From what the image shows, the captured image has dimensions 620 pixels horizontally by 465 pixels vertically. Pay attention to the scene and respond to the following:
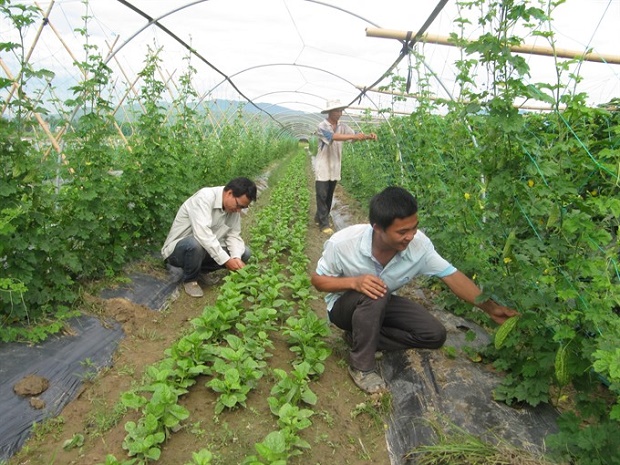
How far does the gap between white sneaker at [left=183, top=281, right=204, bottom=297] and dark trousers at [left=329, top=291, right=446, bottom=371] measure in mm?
1827

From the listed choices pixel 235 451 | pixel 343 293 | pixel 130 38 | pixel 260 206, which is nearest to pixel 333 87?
pixel 260 206

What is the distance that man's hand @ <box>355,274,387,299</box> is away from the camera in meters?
2.92

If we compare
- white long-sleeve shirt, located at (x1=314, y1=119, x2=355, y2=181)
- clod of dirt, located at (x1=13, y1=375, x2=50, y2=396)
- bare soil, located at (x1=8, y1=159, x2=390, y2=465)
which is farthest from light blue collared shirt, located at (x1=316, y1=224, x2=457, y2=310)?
white long-sleeve shirt, located at (x1=314, y1=119, x2=355, y2=181)

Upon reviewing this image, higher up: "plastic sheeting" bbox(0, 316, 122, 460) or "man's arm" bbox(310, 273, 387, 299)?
"man's arm" bbox(310, 273, 387, 299)

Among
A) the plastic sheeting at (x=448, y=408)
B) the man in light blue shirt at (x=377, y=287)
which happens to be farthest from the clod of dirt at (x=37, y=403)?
the plastic sheeting at (x=448, y=408)

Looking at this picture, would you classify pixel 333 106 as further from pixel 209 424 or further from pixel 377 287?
pixel 209 424

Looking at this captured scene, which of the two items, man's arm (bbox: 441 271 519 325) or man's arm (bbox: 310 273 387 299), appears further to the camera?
man's arm (bbox: 310 273 387 299)

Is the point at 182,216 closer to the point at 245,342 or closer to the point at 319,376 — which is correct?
the point at 245,342

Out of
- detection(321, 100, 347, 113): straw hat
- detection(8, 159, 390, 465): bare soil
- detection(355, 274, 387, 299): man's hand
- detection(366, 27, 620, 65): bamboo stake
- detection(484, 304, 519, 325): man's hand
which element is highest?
detection(366, 27, 620, 65): bamboo stake

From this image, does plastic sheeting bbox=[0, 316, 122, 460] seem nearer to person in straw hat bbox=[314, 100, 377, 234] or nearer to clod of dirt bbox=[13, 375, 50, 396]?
clod of dirt bbox=[13, 375, 50, 396]

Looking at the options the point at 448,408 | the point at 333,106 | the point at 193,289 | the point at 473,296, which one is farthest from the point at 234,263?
the point at 333,106

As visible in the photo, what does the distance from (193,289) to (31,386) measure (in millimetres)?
2065

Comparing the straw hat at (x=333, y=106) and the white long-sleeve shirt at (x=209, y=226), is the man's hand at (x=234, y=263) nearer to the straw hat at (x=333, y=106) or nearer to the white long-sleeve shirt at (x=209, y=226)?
the white long-sleeve shirt at (x=209, y=226)

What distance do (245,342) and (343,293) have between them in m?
0.81
